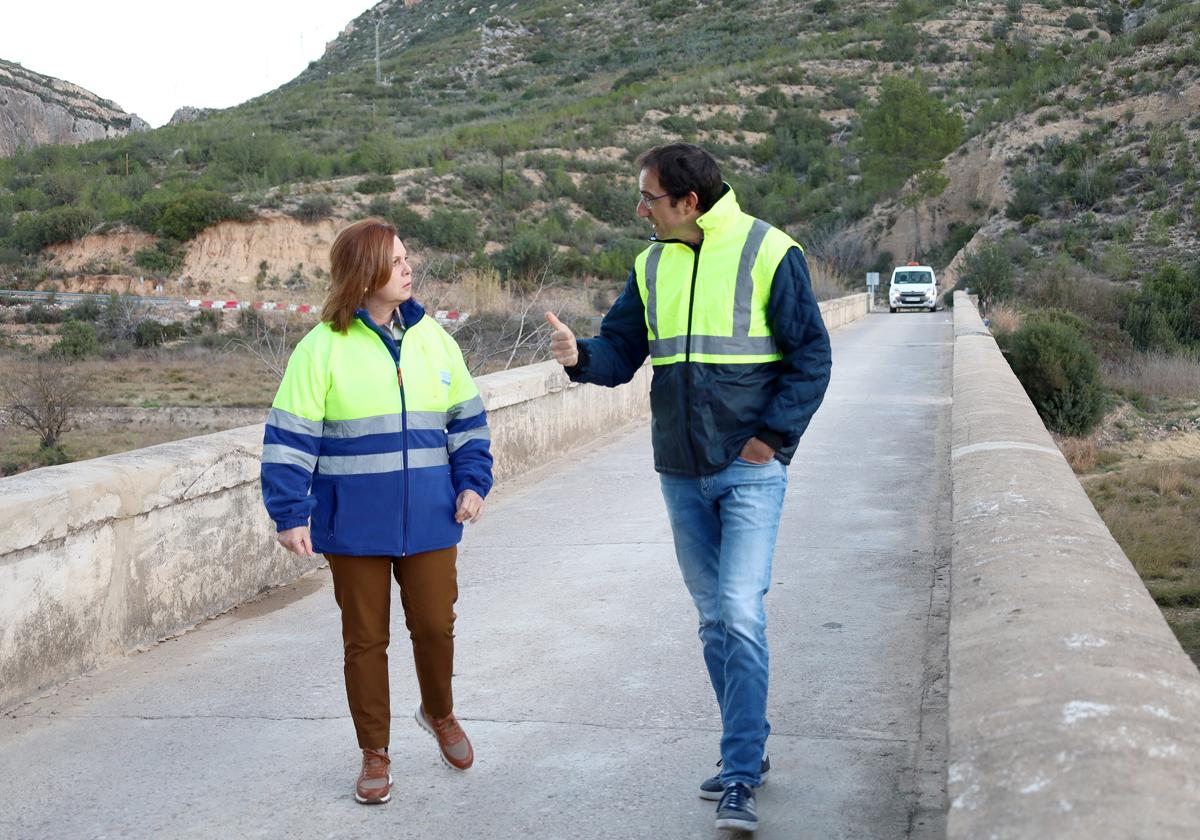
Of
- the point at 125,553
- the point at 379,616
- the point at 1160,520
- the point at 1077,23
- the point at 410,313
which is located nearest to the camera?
the point at 379,616

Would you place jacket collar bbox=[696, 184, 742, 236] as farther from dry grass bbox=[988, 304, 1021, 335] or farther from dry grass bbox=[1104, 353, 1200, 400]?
dry grass bbox=[988, 304, 1021, 335]

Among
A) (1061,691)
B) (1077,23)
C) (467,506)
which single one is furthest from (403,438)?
(1077,23)

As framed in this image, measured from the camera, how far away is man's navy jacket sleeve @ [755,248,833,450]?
3.75 m

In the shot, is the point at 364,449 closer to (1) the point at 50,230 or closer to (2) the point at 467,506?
(2) the point at 467,506

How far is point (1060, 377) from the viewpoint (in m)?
19.7

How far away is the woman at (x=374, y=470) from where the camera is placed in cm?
385

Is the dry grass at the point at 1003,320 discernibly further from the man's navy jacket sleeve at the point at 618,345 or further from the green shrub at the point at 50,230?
the green shrub at the point at 50,230

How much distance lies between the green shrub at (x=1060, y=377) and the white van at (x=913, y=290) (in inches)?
890

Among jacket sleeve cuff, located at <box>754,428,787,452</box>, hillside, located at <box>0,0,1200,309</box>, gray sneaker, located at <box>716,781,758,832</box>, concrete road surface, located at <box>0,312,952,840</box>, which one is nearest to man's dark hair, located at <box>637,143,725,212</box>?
jacket sleeve cuff, located at <box>754,428,787,452</box>

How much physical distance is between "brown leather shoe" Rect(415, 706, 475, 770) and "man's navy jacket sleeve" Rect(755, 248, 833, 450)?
4.42 ft

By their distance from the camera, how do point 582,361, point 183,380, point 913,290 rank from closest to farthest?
1. point 582,361
2. point 183,380
3. point 913,290

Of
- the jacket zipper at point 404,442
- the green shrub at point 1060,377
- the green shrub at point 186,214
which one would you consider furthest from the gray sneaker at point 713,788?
the green shrub at point 186,214

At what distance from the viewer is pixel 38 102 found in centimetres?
10788

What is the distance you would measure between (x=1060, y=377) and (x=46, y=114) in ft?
348
